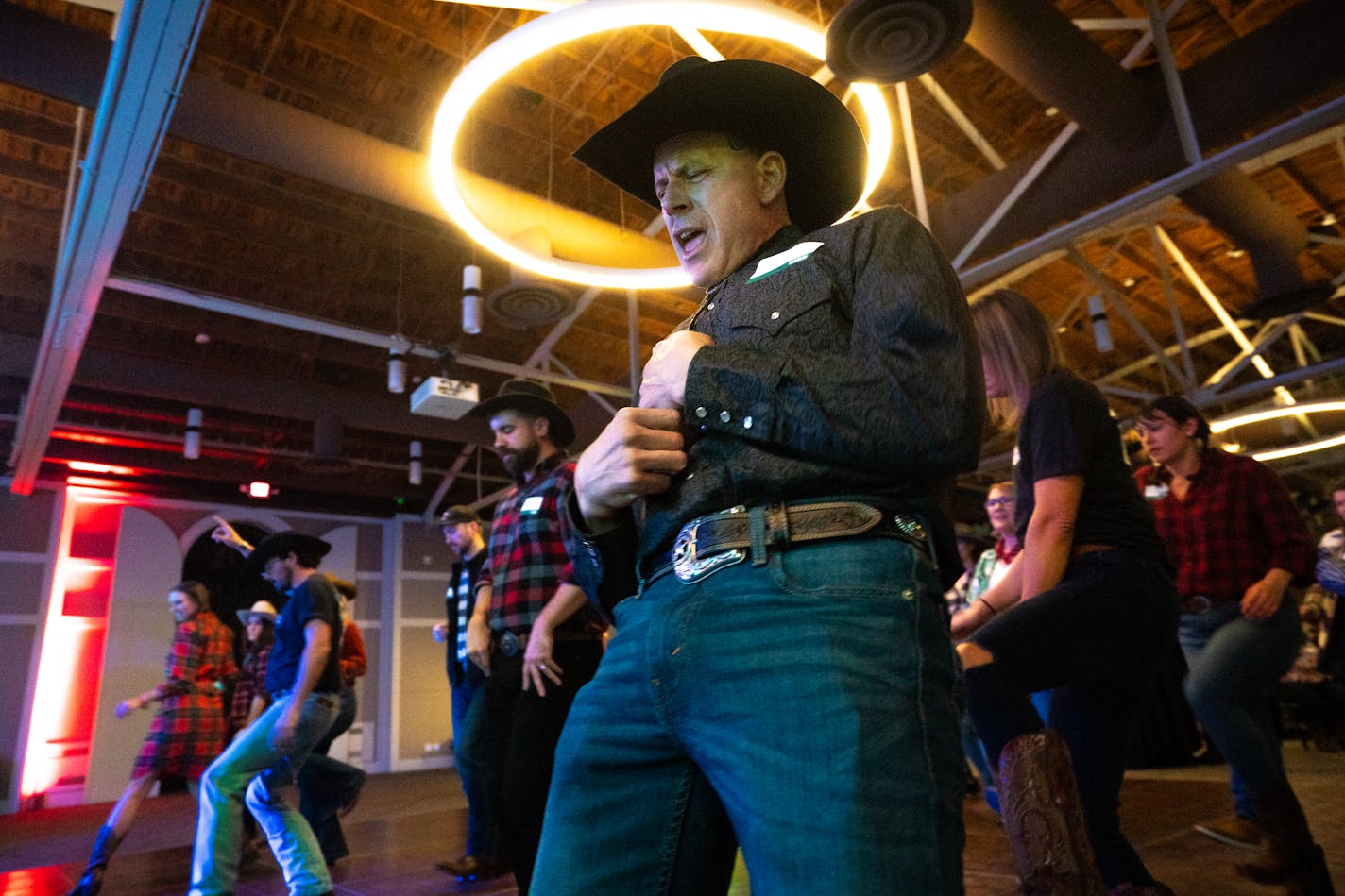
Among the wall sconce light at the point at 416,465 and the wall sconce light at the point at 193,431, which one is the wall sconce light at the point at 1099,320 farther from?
the wall sconce light at the point at 193,431

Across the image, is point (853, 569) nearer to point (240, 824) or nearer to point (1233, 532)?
point (1233, 532)

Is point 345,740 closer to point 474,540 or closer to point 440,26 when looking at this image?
point 474,540

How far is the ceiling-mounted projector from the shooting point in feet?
22.6

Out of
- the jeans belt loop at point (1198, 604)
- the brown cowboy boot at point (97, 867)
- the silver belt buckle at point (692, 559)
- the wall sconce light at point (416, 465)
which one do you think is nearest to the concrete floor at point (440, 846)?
the brown cowboy boot at point (97, 867)

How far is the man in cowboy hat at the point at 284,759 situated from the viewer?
3.28m

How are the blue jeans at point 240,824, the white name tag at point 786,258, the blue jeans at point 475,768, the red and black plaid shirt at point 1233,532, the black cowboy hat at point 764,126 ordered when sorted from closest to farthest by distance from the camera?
the white name tag at point 786,258 → the black cowboy hat at point 764,126 → the red and black plaid shirt at point 1233,532 → the blue jeans at point 240,824 → the blue jeans at point 475,768

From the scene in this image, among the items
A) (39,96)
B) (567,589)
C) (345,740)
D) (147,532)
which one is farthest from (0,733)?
(567,589)

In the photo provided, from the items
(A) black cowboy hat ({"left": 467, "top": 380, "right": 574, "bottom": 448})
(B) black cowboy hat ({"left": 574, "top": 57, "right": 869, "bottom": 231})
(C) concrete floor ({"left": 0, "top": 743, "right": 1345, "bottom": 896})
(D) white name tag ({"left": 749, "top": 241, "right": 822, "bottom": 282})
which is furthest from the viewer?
(A) black cowboy hat ({"left": 467, "top": 380, "right": 574, "bottom": 448})

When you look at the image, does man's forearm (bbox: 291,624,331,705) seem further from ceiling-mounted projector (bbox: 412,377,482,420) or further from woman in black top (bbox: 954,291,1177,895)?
ceiling-mounted projector (bbox: 412,377,482,420)

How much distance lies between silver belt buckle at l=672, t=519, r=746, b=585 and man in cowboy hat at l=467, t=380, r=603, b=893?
165cm

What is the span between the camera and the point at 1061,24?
173 inches

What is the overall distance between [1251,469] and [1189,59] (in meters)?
4.38

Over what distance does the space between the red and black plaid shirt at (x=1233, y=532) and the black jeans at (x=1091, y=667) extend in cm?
114

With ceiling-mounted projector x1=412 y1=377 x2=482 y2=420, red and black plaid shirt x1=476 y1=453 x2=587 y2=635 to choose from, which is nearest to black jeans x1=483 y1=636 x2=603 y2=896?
red and black plaid shirt x1=476 y1=453 x2=587 y2=635
